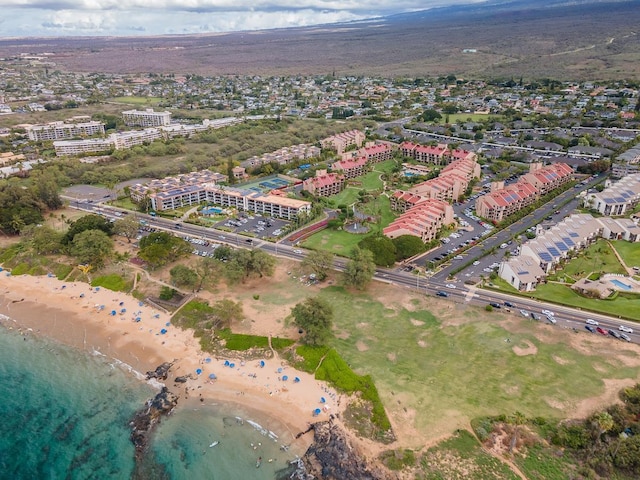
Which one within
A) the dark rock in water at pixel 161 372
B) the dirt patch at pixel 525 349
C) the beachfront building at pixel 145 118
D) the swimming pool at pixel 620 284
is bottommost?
the beachfront building at pixel 145 118

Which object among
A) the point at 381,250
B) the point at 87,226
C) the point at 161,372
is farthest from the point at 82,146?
the point at 161,372

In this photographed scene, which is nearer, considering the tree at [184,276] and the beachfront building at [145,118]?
the tree at [184,276]

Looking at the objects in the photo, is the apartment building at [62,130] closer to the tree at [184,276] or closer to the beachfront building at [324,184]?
the beachfront building at [324,184]

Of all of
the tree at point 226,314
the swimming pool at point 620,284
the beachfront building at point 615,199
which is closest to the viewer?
the tree at point 226,314


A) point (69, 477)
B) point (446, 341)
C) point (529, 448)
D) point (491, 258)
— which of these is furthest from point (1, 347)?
point (491, 258)

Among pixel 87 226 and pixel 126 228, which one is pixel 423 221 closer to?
pixel 126 228

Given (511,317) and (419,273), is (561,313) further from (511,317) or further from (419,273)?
(419,273)

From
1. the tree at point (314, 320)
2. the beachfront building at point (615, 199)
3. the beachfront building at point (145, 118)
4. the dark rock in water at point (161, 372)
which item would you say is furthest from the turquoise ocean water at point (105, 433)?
the beachfront building at point (145, 118)
